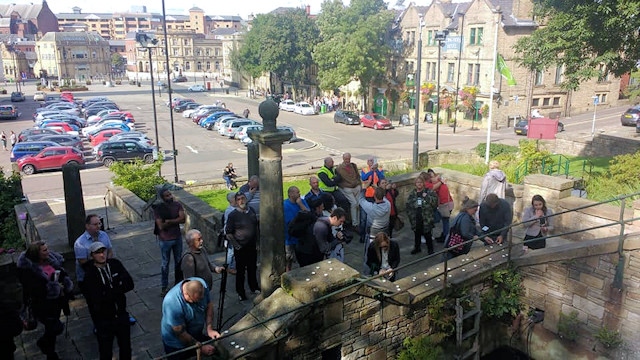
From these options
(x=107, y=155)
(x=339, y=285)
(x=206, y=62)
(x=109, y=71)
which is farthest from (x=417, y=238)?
(x=109, y=71)

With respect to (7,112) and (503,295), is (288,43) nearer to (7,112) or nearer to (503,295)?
(7,112)

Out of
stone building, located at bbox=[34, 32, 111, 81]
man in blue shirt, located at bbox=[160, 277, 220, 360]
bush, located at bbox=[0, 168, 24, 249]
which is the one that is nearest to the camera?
man in blue shirt, located at bbox=[160, 277, 220, 360]

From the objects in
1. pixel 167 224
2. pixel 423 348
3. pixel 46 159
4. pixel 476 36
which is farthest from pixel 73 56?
pixel 423 348

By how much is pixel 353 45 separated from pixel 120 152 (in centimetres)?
2514

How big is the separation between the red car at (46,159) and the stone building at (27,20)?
4959 inches

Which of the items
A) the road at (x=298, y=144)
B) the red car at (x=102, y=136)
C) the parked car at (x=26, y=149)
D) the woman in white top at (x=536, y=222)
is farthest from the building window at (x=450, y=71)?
the woman in white top at (x=536, y=222)

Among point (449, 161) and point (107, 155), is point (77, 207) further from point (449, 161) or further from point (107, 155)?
point (107, 155)

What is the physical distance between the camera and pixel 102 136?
3784cm

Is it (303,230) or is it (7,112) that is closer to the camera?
(303,230)

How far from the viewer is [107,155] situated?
1264 inches

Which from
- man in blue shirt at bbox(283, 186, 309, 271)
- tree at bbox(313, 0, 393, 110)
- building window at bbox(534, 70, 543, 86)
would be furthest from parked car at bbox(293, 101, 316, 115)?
man in blue shirt at bbox(283, 186, 309, 271)

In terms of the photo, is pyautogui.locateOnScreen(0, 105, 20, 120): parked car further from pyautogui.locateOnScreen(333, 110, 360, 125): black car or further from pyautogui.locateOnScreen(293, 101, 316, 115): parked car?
pyautogui.locateOnScreen(333, 110, 360, 125): black car

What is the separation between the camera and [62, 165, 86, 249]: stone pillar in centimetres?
866

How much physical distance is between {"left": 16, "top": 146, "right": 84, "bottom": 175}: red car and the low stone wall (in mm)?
13062
